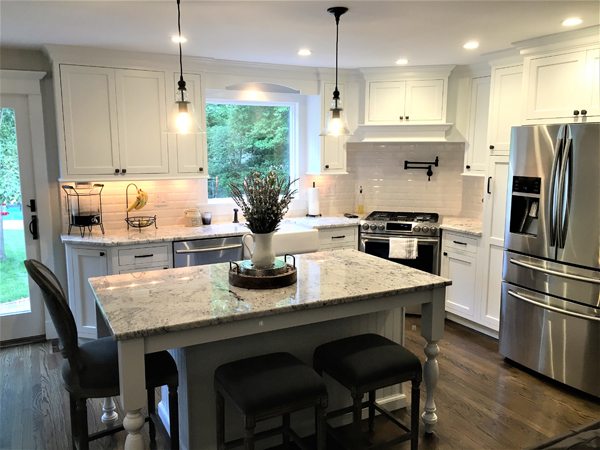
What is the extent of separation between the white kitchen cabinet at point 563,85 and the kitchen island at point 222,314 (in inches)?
67.9

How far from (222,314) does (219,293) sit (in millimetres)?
319

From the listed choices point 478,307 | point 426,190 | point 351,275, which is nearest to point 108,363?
point 351,275

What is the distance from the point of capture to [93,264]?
12.8 ft

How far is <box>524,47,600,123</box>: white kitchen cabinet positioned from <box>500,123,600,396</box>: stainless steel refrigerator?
0.68ft

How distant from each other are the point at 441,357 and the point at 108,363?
2672 millimetres

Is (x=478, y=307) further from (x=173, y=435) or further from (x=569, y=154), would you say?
(x=173, y=435)

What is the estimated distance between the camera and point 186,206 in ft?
15.4

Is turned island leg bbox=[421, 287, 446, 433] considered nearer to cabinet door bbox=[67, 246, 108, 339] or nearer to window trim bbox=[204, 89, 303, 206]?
window trim bbox=[204, 89, 303, 206]

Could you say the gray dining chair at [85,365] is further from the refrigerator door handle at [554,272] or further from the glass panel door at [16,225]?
the refrigerator door handle at [554,272]

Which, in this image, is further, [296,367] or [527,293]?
[527,293]

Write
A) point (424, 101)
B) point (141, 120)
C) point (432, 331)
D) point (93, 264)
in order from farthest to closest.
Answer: point (424, 101)
point (141, 120)
point (93, 264)
point (432, 331)

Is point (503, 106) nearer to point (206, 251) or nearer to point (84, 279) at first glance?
point (206, 251)

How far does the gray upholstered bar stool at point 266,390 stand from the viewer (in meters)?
2.02

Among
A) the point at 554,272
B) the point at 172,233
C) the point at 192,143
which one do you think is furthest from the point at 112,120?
the point at 554,272
